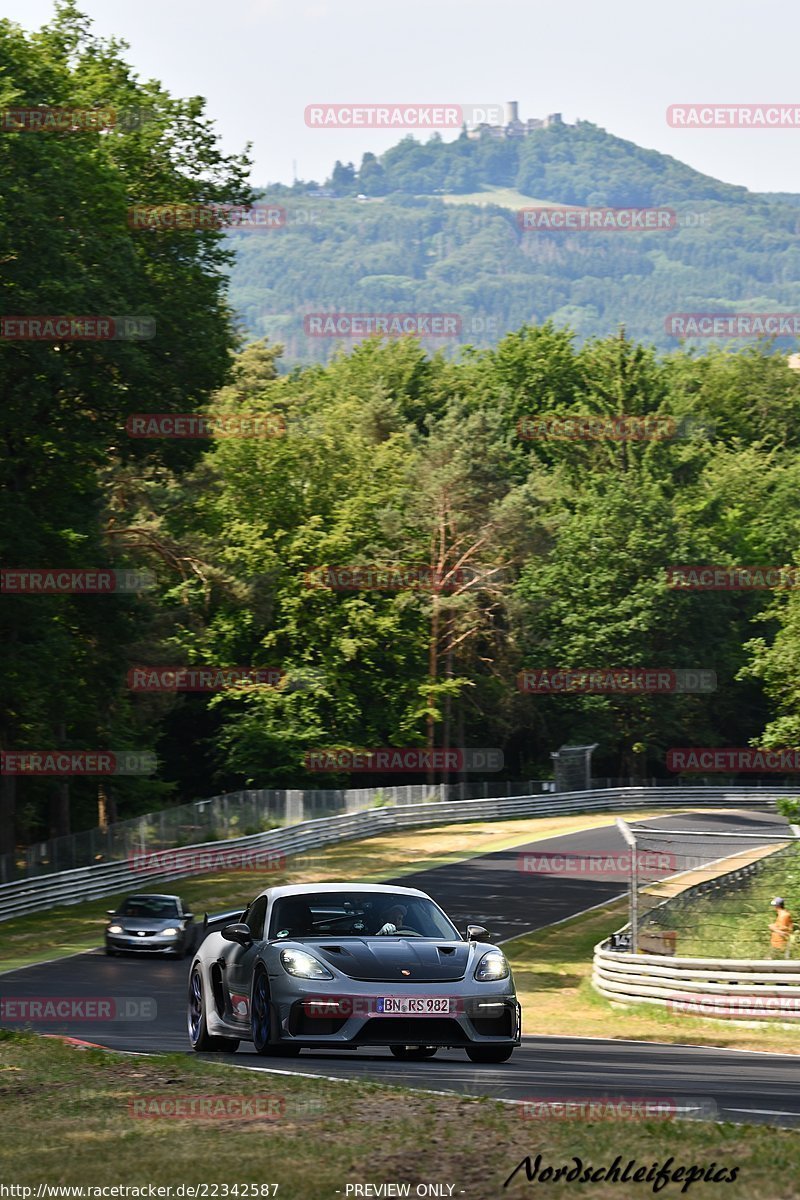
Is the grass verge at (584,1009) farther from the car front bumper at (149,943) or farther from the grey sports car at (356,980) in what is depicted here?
the grey sports car at (356,980)

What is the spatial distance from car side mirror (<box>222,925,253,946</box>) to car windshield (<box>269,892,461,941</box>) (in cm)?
20

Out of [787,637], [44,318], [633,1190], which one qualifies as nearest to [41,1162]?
[633,1190]

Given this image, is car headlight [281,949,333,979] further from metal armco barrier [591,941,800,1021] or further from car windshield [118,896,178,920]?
car windshield [118,896,178,920]

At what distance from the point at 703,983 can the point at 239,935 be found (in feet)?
37.4

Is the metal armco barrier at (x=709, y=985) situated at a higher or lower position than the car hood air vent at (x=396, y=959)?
lower

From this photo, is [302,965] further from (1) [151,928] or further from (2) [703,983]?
(1) [151,928]

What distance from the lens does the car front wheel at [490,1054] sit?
12.3 meters

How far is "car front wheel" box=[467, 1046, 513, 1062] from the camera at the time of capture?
12.3 metres

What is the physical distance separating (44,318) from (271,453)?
35005mm

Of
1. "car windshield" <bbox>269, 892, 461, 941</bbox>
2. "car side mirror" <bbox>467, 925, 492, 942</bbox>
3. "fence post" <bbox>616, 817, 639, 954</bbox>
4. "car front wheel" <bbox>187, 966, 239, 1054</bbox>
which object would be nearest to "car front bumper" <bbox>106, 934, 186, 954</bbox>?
"fence post" <bbox>616, 817, 639, 954</bbox>

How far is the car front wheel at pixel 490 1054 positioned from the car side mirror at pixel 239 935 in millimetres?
1812

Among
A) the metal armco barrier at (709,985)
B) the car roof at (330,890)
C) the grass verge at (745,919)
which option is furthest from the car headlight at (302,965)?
the grass verge at (745,919)

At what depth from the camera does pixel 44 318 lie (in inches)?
1432

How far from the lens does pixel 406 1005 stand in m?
11.7
